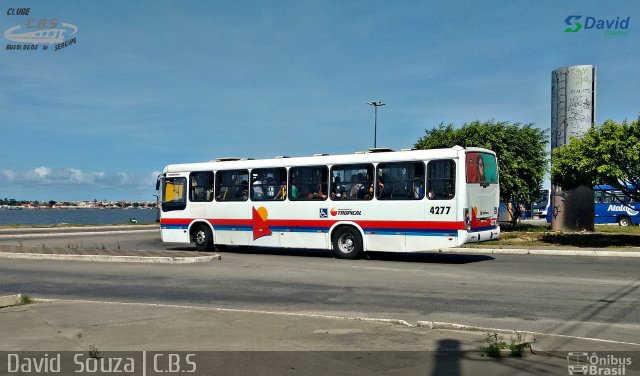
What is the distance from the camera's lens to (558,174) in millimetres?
23609

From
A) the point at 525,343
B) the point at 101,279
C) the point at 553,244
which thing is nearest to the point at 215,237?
the point at 101,279

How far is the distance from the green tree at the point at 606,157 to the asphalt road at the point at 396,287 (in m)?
4.15

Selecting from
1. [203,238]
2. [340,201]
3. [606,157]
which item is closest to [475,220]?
[340,201]

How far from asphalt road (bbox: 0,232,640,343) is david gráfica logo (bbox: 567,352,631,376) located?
4.45 feet

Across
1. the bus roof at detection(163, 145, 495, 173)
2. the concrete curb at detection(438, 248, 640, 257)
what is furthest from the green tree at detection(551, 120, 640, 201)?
the bus roof at detection(163, 145, 495, 173)

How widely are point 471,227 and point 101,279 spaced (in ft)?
33.6

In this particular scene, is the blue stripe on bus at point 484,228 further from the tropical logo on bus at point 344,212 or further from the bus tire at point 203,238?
the bus tire at point 203,238

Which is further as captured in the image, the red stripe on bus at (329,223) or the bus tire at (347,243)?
the bus tire at (347,243)

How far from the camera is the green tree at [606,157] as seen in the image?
21.5 meters

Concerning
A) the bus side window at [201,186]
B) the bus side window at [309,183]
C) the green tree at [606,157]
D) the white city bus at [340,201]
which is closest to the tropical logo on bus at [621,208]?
the green tree at [606,157]

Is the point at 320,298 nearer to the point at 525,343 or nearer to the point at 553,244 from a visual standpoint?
the point at 525,343

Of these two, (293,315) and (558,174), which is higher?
(558,174)

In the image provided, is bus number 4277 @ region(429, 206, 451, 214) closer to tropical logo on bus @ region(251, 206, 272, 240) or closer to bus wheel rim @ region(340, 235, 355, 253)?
bus wheel rim @ region(340, 235, 355, 253)

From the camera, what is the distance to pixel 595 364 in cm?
596
